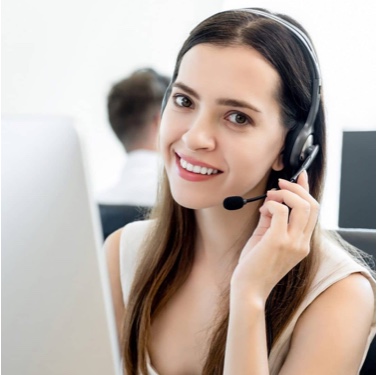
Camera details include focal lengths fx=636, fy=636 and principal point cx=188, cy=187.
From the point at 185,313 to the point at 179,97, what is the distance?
415 mm

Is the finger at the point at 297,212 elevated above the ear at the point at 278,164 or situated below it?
below

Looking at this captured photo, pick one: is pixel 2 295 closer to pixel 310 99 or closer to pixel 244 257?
pixel 244 257

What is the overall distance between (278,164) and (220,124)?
15cm

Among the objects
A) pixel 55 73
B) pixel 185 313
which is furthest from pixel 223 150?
pixel 55 73

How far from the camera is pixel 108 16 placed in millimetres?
3352

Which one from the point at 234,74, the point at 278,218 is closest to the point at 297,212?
the point at 278,218

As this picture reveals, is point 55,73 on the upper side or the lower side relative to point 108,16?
lower

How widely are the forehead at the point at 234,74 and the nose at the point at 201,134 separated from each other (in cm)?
5

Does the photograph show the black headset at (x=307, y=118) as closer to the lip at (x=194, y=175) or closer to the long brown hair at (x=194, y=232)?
the long brown hair at (x=194, y=232)

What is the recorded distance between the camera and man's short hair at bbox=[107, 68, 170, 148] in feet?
7.96

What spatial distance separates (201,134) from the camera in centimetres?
107

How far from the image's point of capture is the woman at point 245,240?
101cm

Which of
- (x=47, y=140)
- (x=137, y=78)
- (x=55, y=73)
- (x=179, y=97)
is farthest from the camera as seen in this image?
(x=55, y=73)

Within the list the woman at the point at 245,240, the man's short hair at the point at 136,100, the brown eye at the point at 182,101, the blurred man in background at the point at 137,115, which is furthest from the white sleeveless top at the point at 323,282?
the man's short hair at the point at 136,100
